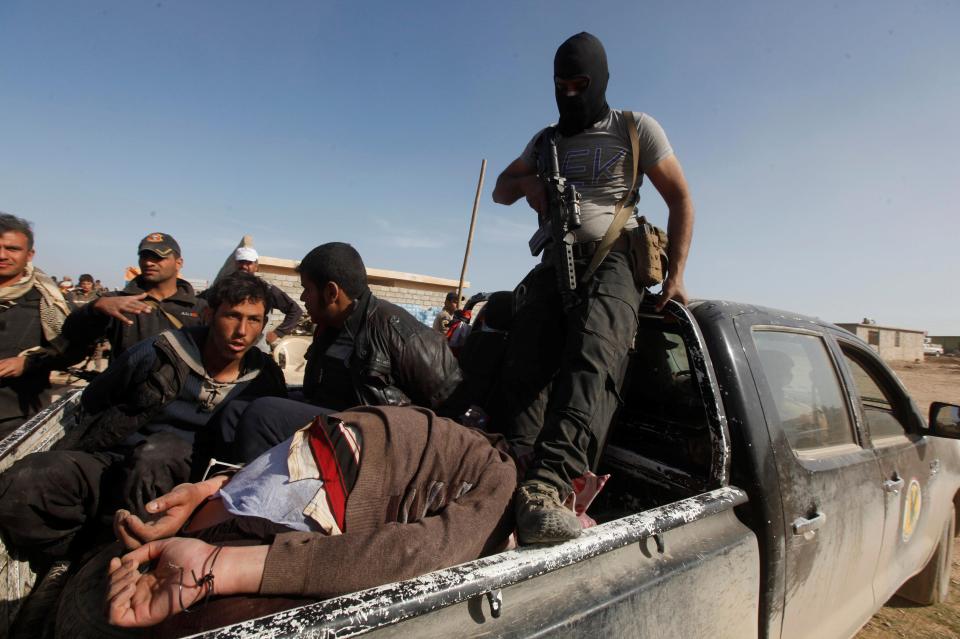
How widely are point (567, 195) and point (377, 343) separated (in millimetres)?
1088

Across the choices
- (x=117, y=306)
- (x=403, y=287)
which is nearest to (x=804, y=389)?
(x=117, y=306)

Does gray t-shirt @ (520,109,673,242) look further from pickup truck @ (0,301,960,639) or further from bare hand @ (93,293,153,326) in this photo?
bare hand @ (93,293,153,326)

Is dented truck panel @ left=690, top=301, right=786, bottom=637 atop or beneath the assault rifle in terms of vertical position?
beneath

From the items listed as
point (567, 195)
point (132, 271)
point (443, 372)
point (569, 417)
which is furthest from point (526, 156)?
point (132, 271)

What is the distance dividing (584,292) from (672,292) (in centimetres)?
36

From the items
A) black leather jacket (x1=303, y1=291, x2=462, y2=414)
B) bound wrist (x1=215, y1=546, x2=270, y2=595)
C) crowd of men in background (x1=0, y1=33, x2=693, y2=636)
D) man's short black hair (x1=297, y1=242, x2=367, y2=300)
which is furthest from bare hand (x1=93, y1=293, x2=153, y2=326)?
bound wrist (x1=215, y1=546, x2=270, y2=595)

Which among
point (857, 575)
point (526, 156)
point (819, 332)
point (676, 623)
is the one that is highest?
point (526, 156)

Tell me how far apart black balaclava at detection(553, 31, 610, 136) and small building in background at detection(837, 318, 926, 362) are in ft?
90.5

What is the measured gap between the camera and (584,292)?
2.15 metres

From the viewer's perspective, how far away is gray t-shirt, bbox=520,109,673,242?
234 cm

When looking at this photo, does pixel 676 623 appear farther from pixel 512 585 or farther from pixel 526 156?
pixel 526 156

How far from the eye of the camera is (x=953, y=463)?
285 cm

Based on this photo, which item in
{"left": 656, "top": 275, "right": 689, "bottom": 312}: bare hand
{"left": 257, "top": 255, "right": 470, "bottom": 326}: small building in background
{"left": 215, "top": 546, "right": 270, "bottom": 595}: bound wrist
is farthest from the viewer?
{"left": 257, "top": 255, "right": 470, "bottom": 326}: small building in background

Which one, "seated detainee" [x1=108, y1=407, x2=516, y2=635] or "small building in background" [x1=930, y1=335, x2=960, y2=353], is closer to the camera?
"seated detainee" [x1=108, y1=407, x2=516, y2=635]
